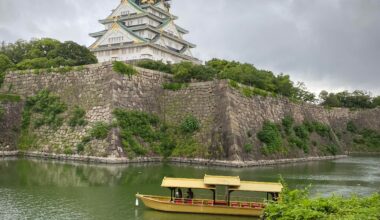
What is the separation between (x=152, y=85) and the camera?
36344 mm

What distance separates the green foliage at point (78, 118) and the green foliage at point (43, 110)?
1.25 meters

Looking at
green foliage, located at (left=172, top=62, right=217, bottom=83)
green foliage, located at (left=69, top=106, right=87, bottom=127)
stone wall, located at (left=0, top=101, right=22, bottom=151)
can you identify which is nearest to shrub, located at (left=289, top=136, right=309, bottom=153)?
green foliage, located at (left=172, top=62, right=217, bottom=83)

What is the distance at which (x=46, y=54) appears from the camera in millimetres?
44219

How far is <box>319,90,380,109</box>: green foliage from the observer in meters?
67.4

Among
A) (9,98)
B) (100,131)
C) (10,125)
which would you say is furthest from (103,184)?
(9,98)

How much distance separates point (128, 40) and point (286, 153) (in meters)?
22.8

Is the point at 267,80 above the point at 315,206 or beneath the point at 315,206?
above

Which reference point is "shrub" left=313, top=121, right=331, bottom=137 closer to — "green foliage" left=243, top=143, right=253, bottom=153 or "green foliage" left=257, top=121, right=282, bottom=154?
"green foliage" left=257, top=121, right=282, bottom=154

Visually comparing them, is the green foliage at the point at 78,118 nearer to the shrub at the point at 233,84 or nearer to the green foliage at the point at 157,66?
the green foliage at the point at 157,66

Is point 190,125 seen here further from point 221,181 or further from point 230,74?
point 221,181

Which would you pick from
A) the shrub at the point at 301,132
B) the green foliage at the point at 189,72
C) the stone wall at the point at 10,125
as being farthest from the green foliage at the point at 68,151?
the shrub at the point at 301,132

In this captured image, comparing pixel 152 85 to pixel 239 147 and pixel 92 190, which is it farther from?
pixel 92 190

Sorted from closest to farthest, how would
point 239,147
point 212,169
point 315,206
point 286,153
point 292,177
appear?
point 315,206
point 292,177
point 212,169
point 239,147
point 286,153

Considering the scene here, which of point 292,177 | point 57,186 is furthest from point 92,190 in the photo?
point 292,177
